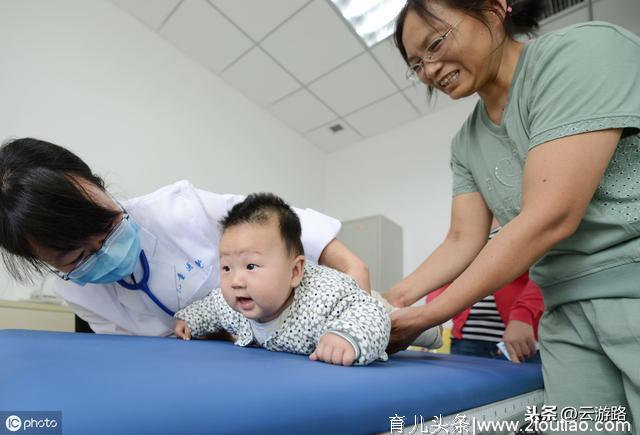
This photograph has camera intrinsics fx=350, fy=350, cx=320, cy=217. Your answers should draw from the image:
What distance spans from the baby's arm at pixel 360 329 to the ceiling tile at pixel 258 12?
8.46 feet

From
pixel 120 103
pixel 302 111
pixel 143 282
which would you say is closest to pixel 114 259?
pixel 143 282

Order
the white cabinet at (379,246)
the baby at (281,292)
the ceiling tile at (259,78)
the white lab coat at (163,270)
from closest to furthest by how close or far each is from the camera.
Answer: the baby at (281,292)
the white lab coat at (163,270)
the ceiling tile at (259,78)
the white cabinet at (379,246)

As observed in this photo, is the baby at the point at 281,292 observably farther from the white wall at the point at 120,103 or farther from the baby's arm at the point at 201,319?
the white wall at the point at 120,103

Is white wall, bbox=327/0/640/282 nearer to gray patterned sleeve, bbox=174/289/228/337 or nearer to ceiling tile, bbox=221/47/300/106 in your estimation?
ceiling tile, bbox=221/47/300/106

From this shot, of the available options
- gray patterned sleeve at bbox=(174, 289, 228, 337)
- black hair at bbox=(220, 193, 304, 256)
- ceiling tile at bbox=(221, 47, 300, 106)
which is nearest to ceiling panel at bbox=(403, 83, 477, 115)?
ceiling tile at bbox=(221, 47, 300, 106)

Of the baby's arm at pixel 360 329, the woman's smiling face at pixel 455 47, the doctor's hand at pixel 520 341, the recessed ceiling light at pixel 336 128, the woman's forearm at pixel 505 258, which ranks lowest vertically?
the doctor's hand at pixel 520 341

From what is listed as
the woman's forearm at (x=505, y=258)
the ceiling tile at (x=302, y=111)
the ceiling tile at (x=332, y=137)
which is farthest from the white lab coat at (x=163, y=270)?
the ceiling tile at (x=332, y=137)

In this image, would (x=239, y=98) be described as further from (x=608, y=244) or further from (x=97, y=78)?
(x=608, y=244)

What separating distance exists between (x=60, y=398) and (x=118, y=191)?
2489mm

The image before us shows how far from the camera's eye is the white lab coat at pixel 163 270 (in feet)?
3.77

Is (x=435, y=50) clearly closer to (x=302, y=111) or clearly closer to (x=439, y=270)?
(x=439, y=270)

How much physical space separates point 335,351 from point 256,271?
10.2 inches

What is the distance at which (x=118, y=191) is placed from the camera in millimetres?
2520

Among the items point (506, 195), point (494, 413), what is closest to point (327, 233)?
point (506, 195)
